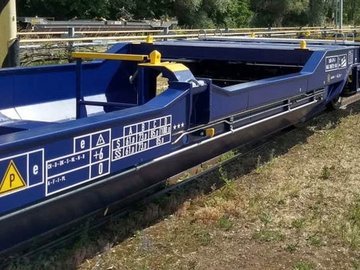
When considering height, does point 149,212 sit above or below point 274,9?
below

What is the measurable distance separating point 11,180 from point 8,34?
5.98 metres

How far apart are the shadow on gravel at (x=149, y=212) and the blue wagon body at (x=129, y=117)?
0.47 meters

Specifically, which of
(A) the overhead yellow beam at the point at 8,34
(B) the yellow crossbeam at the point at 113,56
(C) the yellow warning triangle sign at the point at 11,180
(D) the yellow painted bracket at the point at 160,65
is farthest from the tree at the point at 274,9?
(C) the yellow warning triangle sign at the point at 11,180

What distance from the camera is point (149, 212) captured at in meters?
5.32

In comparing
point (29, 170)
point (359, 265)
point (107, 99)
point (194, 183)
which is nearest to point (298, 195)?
point (194, 183)

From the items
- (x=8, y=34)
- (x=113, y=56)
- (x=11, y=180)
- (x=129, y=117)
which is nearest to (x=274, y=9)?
(x=8, y=34)

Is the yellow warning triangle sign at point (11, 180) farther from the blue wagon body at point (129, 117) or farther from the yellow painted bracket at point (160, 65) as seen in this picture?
the yellow painted bracket at point (160, 65)

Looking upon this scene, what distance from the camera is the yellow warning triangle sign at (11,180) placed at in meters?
3.10

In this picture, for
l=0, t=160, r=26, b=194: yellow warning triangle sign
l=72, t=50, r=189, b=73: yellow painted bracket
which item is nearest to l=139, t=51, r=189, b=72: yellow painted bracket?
l=72, t=50, r=189, b=73: yellow painted bracket

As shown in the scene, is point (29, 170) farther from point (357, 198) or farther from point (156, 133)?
point (357, 198)

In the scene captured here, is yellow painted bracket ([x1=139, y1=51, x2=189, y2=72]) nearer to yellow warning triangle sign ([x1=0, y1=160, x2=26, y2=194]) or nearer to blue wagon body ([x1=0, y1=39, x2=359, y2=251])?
blue wagon body ([x1=0, y1=39, x2=359, y2=251])

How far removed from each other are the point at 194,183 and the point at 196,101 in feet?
5.32

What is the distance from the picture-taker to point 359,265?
448cm

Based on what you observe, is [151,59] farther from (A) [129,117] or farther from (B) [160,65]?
(A) [129,117]
